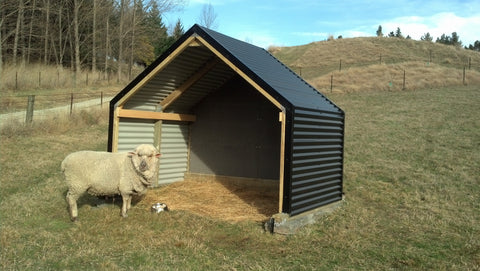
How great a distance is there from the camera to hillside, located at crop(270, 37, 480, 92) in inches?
1072

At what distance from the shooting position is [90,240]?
582 centimetres

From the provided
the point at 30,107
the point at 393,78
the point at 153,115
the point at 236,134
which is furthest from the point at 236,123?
the point at 393,78

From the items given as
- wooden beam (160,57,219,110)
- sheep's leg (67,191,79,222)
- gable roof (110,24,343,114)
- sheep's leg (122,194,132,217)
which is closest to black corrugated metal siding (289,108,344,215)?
gable roof (110,24,343,114)

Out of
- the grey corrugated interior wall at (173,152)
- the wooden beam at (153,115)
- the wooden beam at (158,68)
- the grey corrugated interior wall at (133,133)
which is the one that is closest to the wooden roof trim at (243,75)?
the wooden beam at (158,68)

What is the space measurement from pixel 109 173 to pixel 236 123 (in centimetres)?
445

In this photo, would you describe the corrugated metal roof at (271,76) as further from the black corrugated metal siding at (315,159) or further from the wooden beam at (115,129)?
the wooden beam at (115,129)

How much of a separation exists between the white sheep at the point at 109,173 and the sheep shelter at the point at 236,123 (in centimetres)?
131

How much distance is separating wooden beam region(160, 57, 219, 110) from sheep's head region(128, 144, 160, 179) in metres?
2.96

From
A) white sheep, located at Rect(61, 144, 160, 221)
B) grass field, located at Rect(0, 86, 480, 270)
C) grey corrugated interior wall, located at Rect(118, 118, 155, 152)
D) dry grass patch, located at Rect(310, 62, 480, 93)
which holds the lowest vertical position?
grass field, located at Rect(0, 86, 480, 270)

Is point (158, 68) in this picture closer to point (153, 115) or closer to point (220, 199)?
point (153, 115)

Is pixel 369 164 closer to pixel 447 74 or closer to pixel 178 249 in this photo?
pixel 178 249

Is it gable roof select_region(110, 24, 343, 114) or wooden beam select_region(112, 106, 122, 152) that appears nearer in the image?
gable roof select_region(110, 24, 343, 114)

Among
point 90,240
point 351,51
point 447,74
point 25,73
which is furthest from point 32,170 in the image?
point 351,51

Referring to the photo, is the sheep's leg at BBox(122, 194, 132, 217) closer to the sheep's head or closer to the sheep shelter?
the sheep's head
